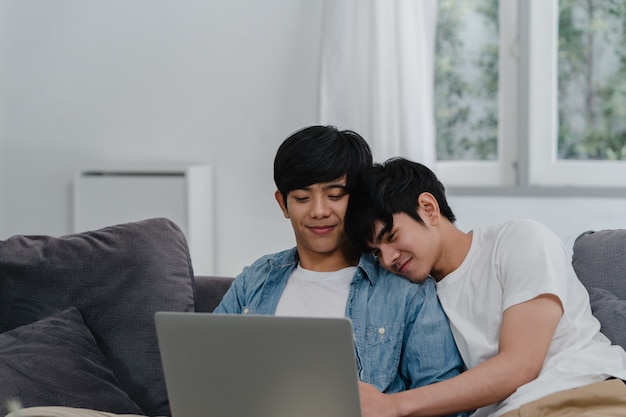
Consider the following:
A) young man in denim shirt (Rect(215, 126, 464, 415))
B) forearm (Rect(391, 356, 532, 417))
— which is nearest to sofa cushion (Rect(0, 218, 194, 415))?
young man in denim shirt (Rect(215, 126, 464, 415))

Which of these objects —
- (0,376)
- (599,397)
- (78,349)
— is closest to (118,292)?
(78,349)

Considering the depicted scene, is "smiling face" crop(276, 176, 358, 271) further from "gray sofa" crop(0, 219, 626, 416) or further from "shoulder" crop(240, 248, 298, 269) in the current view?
"gray sofa" crop(0, 219, 626, 416)

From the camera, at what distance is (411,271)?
1748mm

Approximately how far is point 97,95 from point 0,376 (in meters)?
2.09

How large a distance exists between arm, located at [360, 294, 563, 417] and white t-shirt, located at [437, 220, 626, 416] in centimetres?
2

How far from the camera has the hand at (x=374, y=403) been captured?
155cm

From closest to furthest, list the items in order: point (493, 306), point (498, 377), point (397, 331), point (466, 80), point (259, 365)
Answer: point (259, 365), point (498, 377), point (493, 306), point (397, 331), point (466, 80)

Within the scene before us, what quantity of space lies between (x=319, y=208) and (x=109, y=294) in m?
0.54

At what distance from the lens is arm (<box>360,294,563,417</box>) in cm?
155

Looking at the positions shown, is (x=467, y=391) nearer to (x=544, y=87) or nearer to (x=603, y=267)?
(x=603, y=267)

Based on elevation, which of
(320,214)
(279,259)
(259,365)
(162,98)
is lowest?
(259,365)

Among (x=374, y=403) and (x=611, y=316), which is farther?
(x=611, y=316)

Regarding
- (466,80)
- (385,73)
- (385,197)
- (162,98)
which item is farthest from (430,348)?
(162,98)

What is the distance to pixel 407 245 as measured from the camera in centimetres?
172
